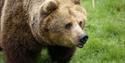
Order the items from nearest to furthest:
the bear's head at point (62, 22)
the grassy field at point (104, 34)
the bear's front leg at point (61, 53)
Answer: the bear's head at point (62, 22) < the bear's front leg at point (61, 53) < the grassy field at point (104, 34)

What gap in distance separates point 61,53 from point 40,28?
2.81 ft

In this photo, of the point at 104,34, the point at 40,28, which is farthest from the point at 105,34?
the point at 40,28

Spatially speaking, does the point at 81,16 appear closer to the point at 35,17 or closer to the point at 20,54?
the point at 35,17

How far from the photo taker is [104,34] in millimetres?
6508

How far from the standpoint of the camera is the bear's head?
4.38 metres

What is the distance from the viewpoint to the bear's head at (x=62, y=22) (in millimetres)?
4379

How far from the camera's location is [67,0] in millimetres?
4594

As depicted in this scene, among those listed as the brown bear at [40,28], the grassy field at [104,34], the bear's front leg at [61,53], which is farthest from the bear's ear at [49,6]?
the grassy field at [104,34]

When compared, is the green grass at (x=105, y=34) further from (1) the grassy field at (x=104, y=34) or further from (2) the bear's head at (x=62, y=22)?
(2) the bear's head at (x=62, y=22)

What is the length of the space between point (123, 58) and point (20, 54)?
1.68m

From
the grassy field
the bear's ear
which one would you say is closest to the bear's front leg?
the grassy field

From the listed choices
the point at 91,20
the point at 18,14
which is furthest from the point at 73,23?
the point at 91,20

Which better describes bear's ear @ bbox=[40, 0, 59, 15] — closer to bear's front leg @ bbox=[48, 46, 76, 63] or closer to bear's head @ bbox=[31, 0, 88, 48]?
bear's head @ bbox=[31, 0, 88, 48]

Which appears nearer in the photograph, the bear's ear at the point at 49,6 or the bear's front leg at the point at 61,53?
the bear's ear at the point at 49,6
